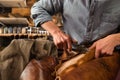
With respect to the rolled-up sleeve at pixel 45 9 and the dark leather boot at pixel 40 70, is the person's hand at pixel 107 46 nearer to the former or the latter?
the dark leather boot at pixel 40 70

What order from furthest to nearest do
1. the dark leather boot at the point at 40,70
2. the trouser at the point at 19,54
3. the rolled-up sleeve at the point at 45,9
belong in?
the rolled-up sleeve at the point at 45,9, the trouser at the point at 19,54, the dark leather boot at the point at 40,70

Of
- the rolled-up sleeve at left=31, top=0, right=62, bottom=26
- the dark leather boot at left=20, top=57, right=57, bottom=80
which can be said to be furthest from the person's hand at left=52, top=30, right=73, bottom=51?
the rolled-up sleeve at left=31, top=0, right=62, bottom=26

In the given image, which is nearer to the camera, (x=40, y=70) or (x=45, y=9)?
(x=40, y=70)

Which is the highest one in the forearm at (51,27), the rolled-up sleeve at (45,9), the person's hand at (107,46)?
the rolled-up sleeve at (45,9)

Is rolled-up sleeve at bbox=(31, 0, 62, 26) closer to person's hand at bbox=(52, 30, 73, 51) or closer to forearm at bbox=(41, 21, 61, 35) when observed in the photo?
forearm at bbox=(41, 21, 61, 35)

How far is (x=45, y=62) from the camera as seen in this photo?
0.92 meters

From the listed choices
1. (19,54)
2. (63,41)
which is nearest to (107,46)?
(63,41)

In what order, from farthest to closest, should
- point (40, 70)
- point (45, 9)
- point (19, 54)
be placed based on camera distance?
1. point (45, 9)
2. point (19, 54)
3. point (40, 70)

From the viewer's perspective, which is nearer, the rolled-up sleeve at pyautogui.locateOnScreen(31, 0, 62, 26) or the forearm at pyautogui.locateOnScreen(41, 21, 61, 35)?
the forearm at pyautogui.locateOnScreen(41, 21, 61, 35)

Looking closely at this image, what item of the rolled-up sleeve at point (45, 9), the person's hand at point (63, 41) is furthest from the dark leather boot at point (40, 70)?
the rolled-up sleeve at point (45, 9)

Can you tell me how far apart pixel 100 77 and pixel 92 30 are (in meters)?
0.37

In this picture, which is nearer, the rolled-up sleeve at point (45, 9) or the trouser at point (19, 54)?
the trouser at point (19, 54)

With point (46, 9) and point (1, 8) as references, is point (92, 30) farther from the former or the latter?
point (1, 8)

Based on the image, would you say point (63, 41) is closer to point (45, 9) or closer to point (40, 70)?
point (40, 70)
